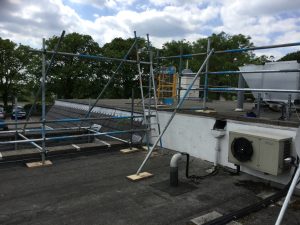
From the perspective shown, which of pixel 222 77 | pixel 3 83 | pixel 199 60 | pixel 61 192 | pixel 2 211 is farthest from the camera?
pixel 3 83

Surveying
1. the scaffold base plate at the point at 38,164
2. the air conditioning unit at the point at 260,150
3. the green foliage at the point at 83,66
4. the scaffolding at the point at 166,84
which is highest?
the green foliage at the point at 83,66

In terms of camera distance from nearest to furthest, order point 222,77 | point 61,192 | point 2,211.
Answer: point 2,211, point 61,192, point 222,77

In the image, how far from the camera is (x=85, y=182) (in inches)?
175

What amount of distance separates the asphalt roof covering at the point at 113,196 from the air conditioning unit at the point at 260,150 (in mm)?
394

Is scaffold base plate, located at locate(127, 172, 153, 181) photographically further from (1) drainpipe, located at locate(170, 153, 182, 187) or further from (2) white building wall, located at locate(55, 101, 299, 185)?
(2) white building wall, located at locate(55, 101, 299, 185)

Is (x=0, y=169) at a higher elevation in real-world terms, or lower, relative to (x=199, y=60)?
lower

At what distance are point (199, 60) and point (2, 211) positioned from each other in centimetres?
2954

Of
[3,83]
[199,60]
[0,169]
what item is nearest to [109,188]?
[0,169]

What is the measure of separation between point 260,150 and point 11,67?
36403 mm

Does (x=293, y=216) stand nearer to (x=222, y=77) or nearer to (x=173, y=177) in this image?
(x=173, y=177)

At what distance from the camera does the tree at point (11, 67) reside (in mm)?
34031

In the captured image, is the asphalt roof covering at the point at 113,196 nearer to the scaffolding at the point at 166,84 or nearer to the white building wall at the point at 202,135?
the white building wall at the point at 202,135

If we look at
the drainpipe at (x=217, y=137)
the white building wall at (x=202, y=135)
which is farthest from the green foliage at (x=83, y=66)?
the drainpipe at (x=217, y=137)

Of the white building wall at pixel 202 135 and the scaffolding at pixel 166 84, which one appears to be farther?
the scaffolding at pixel 166 84
